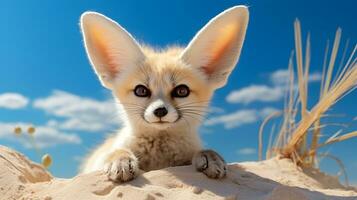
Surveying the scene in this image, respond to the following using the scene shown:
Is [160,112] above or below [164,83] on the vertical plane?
below

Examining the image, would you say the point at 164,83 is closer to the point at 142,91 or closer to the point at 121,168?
the point at 142,91

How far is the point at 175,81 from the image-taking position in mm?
3047

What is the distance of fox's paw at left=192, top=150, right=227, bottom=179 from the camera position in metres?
2.84

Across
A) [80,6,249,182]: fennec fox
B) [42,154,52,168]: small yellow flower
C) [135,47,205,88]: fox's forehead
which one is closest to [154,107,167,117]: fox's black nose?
[80,6,249,182]: fennec fox

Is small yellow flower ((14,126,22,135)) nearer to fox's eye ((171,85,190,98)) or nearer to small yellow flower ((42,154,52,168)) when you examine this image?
small yellow flower ((42,154,52,168))

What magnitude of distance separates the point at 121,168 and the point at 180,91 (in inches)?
24.2

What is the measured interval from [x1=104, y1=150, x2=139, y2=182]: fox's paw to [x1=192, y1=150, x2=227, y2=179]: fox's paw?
35 centimetres

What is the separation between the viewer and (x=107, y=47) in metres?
3.38

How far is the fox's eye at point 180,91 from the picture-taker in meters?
3.03

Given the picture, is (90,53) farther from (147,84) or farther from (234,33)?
(234,33)

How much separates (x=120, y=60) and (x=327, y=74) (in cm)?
222

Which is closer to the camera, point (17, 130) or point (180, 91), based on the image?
point (180, 91)

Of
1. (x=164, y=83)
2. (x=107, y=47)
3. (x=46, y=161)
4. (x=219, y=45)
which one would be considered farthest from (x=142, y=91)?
(x=46, y=161)

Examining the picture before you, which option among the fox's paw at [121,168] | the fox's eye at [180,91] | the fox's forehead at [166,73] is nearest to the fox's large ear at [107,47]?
the fox's forehead at [166,73]
